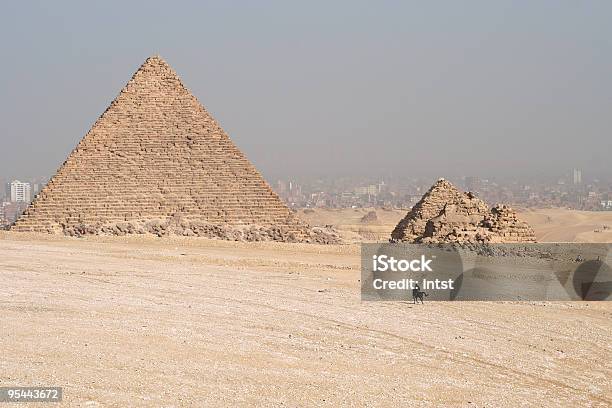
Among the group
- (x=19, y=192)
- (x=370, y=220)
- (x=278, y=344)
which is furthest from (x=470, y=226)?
(x=19, y=192)

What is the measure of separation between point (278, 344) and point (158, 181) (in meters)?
20.6

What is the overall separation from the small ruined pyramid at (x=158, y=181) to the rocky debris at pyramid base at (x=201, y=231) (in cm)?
3

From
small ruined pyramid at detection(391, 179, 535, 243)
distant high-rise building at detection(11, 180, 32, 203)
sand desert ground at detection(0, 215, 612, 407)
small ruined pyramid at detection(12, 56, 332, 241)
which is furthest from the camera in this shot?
distant high-rise building at detection(11, 180, 32, 203)

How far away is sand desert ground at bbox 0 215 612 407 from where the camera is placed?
663 cm

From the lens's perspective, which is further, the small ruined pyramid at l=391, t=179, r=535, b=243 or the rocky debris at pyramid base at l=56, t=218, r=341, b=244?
the rocky debris at pyramid base at l=56, t=218, r=341, b=244

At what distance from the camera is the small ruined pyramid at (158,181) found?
27141mm

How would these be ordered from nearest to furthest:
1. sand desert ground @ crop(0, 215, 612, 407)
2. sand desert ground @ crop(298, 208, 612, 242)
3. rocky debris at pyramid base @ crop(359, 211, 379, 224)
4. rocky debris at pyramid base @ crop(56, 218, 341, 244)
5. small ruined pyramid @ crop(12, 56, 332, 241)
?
sand desert ground @ crop(0, 215, 612, 407), rocky debris at pyramid base @ crop(56, 218, 341, 244), small ruined pyramid @ crop(12, 56, 332, 241), sand desert ground @ crop(298, 208, 612, 242), rocky debris at pyramid base @ crop(359, 211, 379, 224)

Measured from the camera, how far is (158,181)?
28.3 metres

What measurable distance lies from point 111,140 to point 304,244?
320 inches

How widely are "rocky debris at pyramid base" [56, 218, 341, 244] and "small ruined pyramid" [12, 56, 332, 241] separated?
0.03 m

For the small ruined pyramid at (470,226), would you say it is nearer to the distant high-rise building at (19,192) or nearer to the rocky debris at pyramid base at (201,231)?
the rocky debris at pyramid base at (201,231)

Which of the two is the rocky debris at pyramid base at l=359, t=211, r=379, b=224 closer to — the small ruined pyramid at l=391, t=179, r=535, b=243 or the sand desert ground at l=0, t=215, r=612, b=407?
the small ruined pyramid at l=391, t=179, r=535, b=243

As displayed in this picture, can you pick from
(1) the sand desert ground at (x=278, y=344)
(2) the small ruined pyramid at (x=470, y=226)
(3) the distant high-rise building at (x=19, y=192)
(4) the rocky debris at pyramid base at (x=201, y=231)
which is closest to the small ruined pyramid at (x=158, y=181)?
(4) the rocky debris at pyramid base at (x=201, y=231)

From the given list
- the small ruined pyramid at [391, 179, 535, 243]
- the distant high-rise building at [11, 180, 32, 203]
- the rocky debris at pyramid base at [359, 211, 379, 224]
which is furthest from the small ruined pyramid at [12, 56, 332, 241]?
the distant high-rise building at [11, 180, 32, 203]
